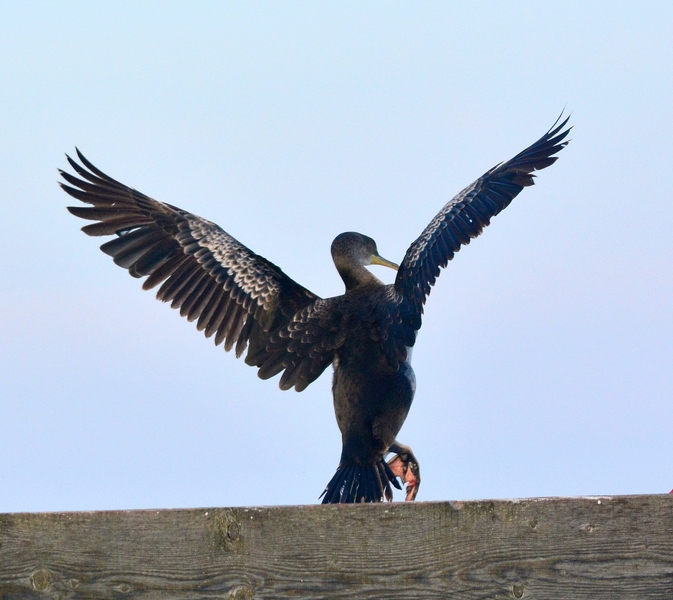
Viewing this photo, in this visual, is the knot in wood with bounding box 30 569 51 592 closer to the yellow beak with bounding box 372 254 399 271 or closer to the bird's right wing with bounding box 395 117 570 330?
the bird's right wing with bounding box 395 117 570 330

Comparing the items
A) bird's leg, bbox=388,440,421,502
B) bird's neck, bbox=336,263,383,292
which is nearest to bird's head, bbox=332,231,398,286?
bird's neck, bbox=336,263,383,292

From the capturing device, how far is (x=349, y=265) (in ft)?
17.5

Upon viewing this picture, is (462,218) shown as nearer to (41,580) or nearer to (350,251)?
(350,251)

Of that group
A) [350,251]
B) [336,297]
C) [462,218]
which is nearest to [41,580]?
[336,297]

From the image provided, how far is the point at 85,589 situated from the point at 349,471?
6.99ft

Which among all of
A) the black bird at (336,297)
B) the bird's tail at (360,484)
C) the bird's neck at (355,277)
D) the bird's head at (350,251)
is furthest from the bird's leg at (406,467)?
the bird's head at (350,251)

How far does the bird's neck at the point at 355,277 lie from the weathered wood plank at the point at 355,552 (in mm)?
2855

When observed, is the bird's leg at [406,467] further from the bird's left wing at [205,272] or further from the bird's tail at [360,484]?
the bird's left wing at [205,272]

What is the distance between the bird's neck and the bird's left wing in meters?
0.20

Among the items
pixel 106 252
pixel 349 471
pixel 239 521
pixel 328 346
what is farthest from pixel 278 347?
pixel 239 521

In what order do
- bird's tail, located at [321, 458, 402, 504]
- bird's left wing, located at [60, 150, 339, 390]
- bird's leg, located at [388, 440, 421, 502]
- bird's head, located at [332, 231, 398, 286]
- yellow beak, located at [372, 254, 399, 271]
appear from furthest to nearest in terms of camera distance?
1. yellow beak, located at [372, 254, 399, 271]
2. bird's head, located at [332, 231, 398, 286]
3. bird's left wing, located at [60, 150, 339, 390]
4. bird's leg, located at [388, 440, 421, 502]
5. bird's tail, located at [321, 458, 402, 504]

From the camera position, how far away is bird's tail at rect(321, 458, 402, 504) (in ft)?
14.2

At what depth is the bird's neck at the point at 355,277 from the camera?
5277 mm

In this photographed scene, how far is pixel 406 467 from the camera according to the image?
192 inches
